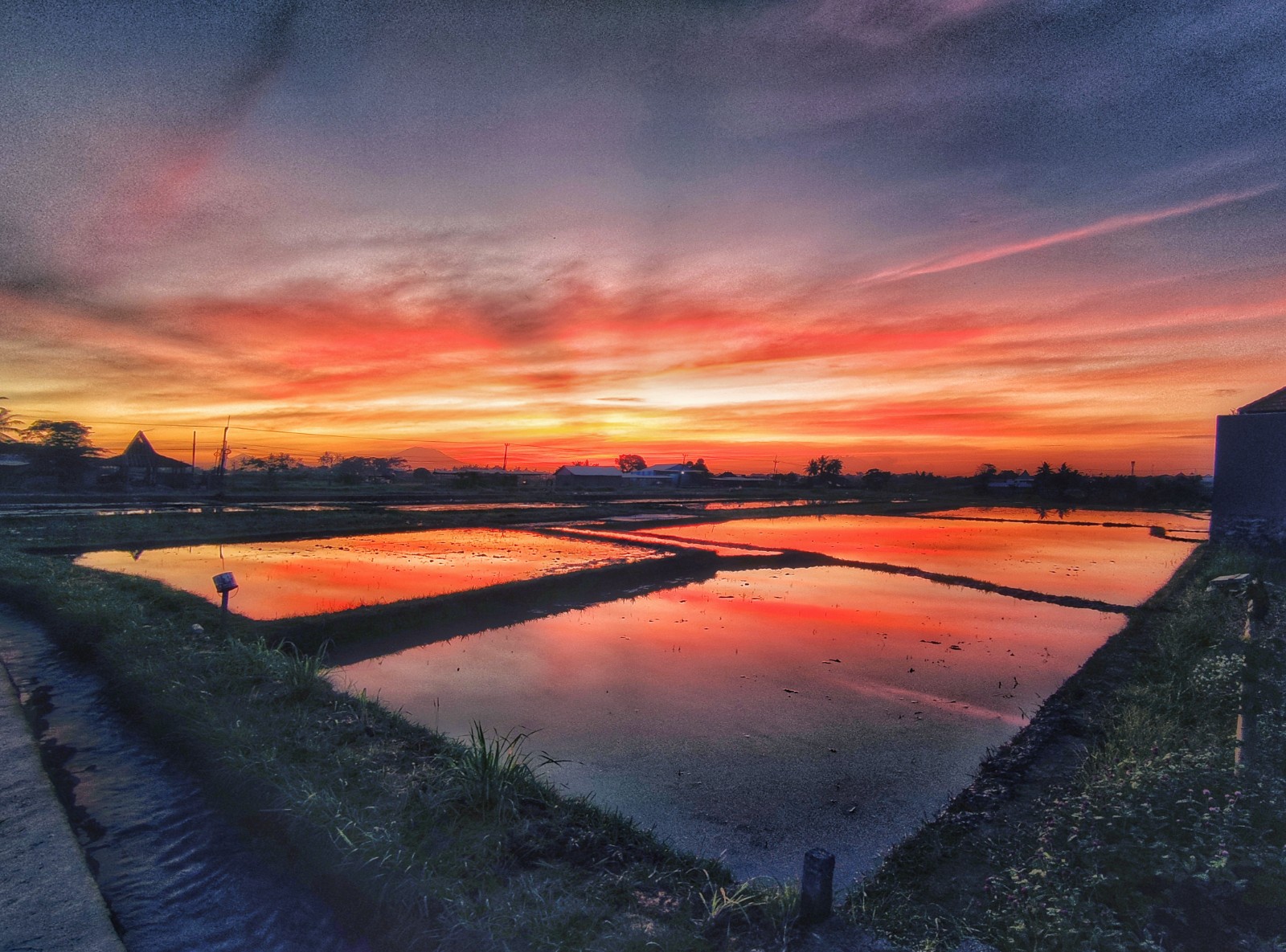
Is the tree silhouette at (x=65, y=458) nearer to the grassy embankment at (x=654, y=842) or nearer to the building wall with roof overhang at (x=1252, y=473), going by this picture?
the grassy embankment at (x=654, y=842)

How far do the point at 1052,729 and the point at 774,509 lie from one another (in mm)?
36845

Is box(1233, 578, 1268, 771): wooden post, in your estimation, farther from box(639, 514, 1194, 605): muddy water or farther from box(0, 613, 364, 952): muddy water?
box(0, 613, 364, 952): muddy water

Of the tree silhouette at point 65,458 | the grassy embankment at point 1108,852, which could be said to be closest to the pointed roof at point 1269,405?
the grassy embankment at point 1108,852

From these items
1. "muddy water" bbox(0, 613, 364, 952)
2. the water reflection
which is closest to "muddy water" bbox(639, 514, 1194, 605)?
the water reflection

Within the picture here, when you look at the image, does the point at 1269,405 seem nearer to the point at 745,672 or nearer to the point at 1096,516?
the point at 745,672

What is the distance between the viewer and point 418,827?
367 cm

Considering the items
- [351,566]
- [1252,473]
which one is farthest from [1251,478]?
[351,566]

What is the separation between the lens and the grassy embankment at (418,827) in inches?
115

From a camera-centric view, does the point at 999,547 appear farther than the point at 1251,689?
Yes

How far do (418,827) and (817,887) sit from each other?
2298mm

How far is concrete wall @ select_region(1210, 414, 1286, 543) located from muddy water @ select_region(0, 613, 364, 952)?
22.1m

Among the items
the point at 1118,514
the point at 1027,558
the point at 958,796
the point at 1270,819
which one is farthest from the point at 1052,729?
the point at 1118,514

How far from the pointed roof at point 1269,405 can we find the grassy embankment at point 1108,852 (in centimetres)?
1566

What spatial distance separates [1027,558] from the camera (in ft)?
66.1
